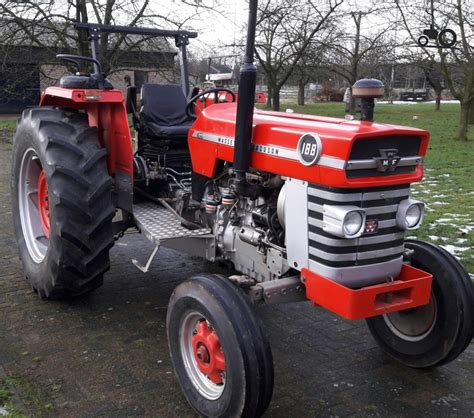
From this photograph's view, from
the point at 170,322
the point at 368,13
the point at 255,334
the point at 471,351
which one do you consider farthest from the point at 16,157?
the point at 368,13

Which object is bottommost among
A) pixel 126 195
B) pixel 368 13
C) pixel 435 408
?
pixel 435 408

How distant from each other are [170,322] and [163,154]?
1800 mm

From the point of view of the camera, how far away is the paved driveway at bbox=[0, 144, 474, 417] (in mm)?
2951

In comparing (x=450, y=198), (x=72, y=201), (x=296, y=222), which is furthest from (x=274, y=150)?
(x=450, y=198)

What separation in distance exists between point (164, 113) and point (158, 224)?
3.52 ft

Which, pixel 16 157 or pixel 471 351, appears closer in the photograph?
pixel 471 351

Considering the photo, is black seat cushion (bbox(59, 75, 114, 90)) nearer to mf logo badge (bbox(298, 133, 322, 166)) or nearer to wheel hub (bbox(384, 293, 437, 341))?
mf logo badge (bbox(298, 133, 322, 166))

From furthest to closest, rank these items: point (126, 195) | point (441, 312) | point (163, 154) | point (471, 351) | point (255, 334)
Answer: point (163, 154) < point (126, 195) < point (471, 351) < point (441, 312) < point (255, 334)

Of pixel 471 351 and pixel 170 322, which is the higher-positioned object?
pixel 170 322

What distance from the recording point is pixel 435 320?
3.25 m

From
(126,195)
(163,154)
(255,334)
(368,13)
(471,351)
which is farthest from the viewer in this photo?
(368,13)

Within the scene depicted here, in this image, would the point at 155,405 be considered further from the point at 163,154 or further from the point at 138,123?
the point at 138,123

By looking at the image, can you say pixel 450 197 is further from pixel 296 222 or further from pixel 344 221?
pixel 344 221

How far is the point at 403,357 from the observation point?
3404 mm
